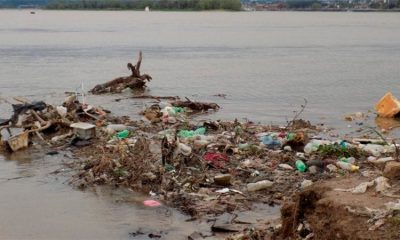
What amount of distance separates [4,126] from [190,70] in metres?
17.1

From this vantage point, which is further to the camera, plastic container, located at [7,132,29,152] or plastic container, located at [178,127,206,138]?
plastic container, located at [178,127,206,138]

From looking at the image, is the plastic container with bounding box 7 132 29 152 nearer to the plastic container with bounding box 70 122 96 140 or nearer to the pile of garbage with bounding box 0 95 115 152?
the pile of garbage with bounding box 0 95 115 152

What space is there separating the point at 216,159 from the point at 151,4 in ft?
455

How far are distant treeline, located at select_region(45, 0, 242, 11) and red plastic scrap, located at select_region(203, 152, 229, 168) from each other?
126705 mm

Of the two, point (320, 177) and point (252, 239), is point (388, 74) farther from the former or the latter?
point (252, 239)

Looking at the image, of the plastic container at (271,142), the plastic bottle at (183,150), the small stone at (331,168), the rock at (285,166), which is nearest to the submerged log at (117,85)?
the plastic container at (271,142)

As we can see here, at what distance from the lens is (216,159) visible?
895 cm

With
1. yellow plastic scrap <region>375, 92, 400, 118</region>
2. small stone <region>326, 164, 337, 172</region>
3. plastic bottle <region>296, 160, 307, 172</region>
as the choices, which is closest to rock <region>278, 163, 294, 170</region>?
plastic bottle <region>296, 160, 307, 172</region>

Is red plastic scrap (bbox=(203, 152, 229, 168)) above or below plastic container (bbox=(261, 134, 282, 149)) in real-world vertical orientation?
above

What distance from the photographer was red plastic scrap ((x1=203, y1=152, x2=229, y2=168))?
879 cm

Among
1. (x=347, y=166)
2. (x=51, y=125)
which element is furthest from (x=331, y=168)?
(x=51, y=125)

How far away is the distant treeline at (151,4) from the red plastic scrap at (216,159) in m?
127

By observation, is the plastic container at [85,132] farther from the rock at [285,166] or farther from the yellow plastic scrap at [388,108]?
the yellow plastic scrap at [388,108]

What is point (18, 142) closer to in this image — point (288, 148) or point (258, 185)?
point (288, 148)
